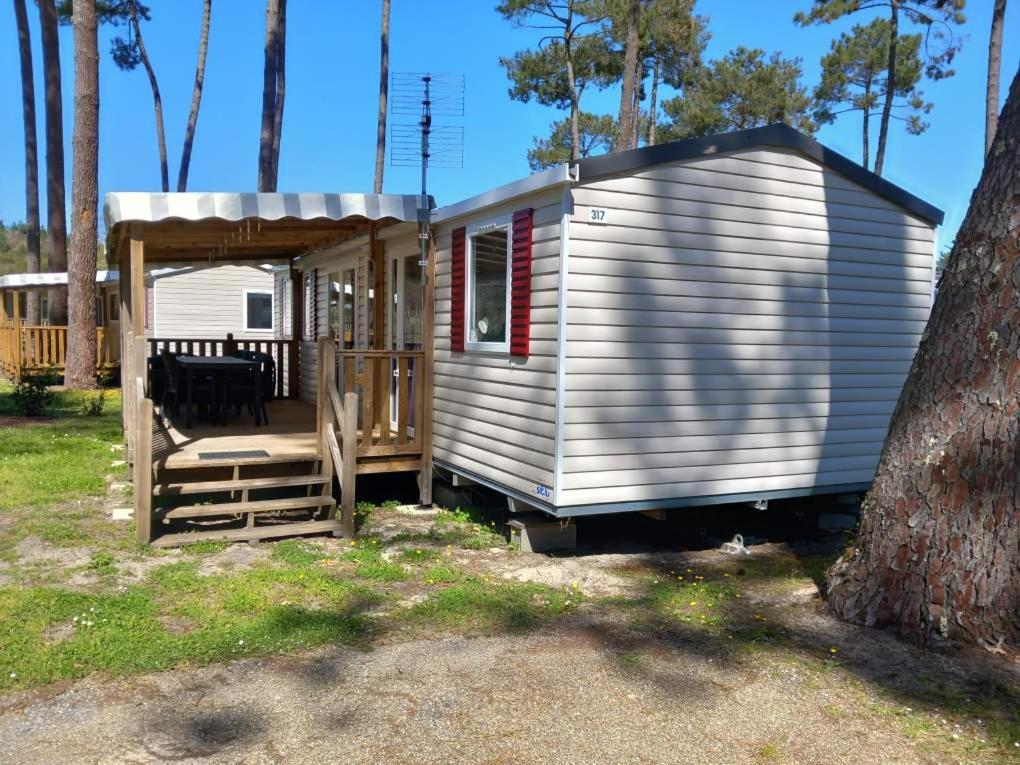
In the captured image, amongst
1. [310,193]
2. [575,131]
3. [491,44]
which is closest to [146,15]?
[491,44]

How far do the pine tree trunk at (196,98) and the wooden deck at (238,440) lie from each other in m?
19.9

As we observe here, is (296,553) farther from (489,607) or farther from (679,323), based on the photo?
(679,323)

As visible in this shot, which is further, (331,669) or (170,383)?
(170,383)

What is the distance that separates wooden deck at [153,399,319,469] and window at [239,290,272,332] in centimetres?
1047

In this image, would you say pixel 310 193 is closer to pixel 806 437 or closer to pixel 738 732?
pixel 806 437

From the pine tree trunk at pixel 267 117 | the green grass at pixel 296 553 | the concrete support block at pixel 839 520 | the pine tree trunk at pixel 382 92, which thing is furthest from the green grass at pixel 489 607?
the pine tree trunk at pixel 382 92

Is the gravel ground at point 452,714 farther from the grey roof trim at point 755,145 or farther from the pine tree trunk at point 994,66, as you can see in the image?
the pine tree trunk at point 994,66

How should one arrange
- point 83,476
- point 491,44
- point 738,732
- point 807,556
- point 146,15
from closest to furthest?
point 738,732 < point 807,556 < point 83,476 < point 491,44 < point 146,15

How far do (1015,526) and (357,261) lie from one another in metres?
6.91

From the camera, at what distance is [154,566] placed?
533 cm

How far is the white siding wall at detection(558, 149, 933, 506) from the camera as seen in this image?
18.5 ft

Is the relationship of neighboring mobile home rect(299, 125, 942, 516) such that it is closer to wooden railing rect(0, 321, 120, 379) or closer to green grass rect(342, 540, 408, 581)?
green grass rect(342, 540, 408, 581)

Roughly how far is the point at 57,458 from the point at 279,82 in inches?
496

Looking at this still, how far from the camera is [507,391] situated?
243 inches
